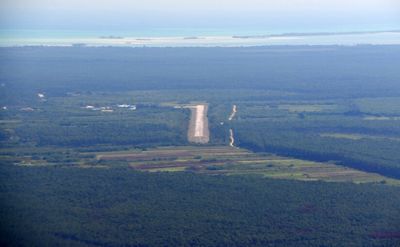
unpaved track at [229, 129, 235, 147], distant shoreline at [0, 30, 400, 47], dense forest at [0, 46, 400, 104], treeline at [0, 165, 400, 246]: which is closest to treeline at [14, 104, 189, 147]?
unpaved track at [229, 129, 235, 147]

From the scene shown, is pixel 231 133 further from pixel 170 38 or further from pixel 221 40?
pixel 170 38

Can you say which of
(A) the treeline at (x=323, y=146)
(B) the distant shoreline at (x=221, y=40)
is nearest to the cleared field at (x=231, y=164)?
(A) the treeline at (x=323, y=146)

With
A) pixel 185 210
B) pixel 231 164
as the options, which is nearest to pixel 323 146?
pixel 231 164

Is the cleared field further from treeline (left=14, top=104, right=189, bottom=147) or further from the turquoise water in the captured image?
the turquoise water

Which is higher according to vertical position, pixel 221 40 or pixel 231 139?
pixel 221 40

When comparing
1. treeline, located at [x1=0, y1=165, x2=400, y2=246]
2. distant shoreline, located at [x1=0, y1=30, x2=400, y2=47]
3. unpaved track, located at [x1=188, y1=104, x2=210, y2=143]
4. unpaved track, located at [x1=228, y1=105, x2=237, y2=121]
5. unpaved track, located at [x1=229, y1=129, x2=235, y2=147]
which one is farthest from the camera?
distant shoreline, located at [x1=0, y1=30, x2=400, y2=47]
